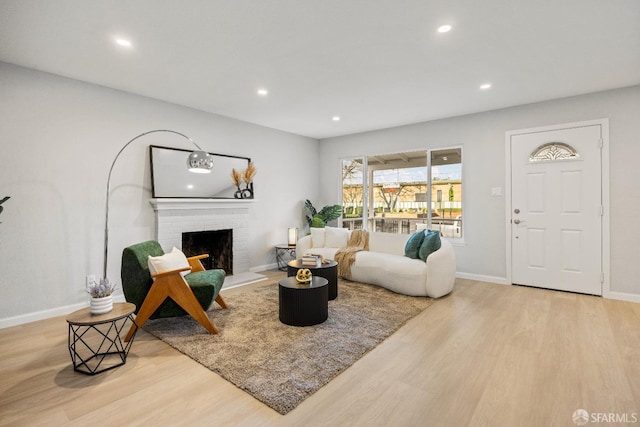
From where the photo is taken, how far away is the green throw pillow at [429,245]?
4.00 meters

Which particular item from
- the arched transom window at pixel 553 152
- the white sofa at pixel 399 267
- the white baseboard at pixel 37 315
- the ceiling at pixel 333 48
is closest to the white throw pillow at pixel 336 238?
the white sofa at pixel 399 267

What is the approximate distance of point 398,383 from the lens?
2055mm

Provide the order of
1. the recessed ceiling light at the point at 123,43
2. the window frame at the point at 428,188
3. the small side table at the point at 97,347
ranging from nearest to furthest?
1. the small side table at the point at 97,347
2. the recessed ceiling light at the point at 123,43
3. the window frame at the point at 428,188

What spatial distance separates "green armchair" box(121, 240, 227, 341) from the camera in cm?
275

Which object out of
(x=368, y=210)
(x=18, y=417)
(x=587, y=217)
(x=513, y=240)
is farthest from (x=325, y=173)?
(x=18, y=417)

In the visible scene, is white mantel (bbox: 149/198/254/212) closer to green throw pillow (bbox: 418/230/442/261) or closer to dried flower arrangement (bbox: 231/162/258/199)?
dried flower arrangement (bbox: 231/162/258/199)

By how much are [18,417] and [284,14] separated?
9.93ft

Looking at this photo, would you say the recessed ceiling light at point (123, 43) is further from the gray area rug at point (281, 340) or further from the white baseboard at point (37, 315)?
the white baseboard at point (37, 315)

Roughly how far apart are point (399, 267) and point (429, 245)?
0.48m

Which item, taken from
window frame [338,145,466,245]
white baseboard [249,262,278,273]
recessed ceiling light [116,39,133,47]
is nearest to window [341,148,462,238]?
window frame [338,145,466,245]

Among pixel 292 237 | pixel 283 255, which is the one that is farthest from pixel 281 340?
pixel 283 255

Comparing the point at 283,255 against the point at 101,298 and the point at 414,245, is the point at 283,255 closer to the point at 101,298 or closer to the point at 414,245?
the point at 414,245

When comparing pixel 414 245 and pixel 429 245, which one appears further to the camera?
pixel 414 245

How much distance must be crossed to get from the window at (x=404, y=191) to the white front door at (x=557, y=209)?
86 centimetres
